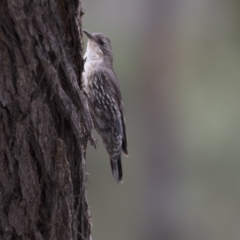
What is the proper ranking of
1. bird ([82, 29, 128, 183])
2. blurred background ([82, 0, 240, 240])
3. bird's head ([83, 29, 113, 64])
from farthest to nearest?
blurred background ([82, 0, 240, 240]), bird's head ([83, 29, 113, 64]), bird ([82, 29, 128, 183])

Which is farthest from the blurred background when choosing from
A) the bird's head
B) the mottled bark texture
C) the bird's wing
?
the mottled bark texture

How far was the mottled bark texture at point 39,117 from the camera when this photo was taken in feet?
6.35

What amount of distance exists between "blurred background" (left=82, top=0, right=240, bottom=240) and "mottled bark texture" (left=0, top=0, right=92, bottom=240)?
568 centimetres

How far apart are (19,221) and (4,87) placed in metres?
0.40

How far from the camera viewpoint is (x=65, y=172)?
205 cm

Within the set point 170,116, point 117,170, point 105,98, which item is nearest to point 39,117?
point 105,98

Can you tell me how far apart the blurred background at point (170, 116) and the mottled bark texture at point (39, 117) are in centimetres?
568

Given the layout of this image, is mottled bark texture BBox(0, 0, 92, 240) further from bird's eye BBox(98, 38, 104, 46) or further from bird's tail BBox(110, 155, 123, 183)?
bird's eye BBox(98, 38, 104, 46)

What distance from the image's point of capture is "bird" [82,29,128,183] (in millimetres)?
4223

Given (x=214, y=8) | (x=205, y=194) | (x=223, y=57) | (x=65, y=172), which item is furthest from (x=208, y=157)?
(x=65, y=172)

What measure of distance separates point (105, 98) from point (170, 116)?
3989 millimetres

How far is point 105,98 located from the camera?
4.23 metres

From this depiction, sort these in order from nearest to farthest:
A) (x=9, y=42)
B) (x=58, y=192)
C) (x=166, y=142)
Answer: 1. (x=9, y=42)
2. (x=58, y=192)
3. (x=166, y=142)

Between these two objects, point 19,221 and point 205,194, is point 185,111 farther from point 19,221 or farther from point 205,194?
point 19,221
